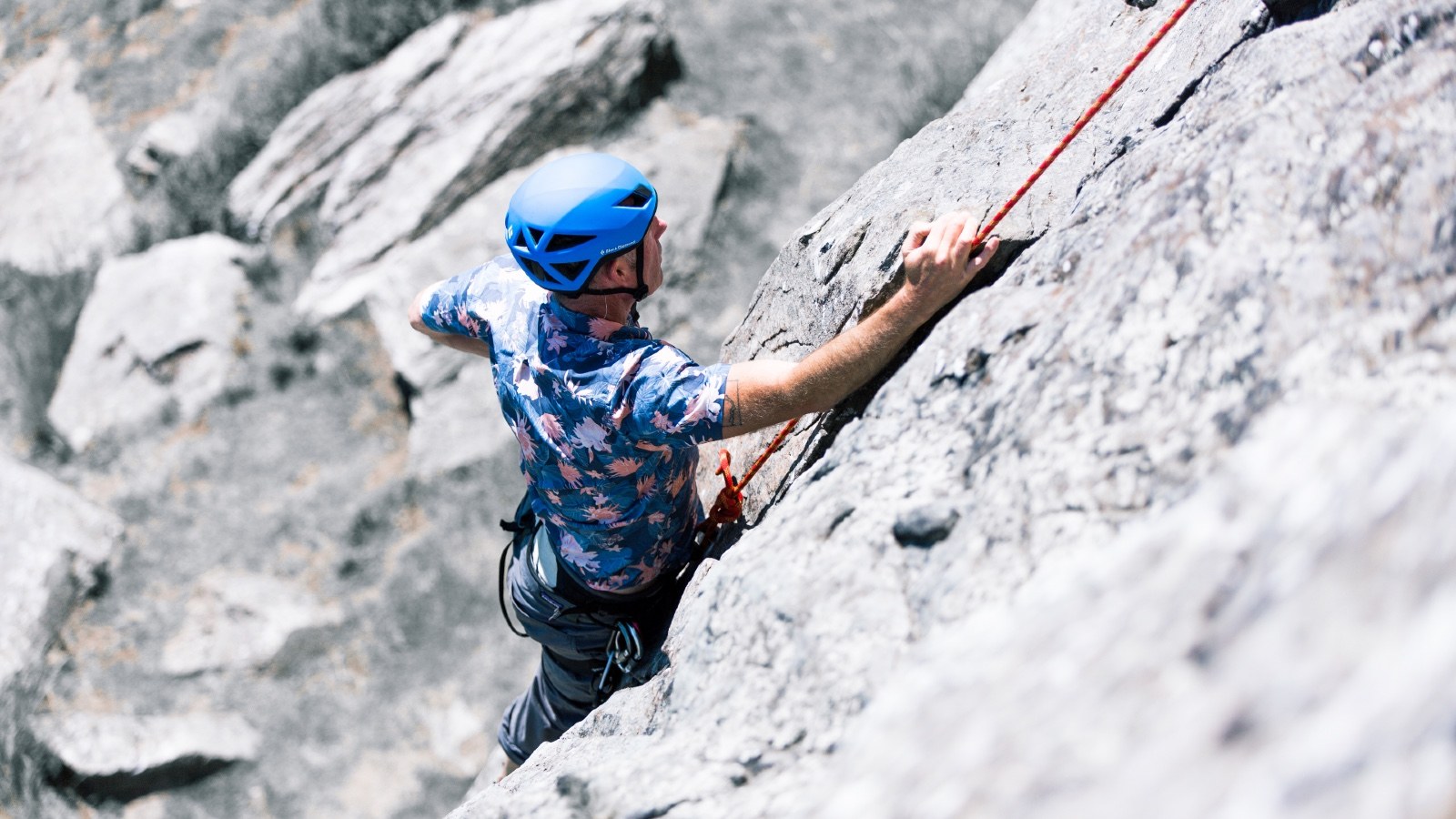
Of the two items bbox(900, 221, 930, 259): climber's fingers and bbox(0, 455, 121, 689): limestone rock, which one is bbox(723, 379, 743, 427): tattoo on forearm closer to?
bbox(900, 221, 930, 259): climber's fingers

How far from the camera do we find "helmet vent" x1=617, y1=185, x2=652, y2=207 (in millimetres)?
2773

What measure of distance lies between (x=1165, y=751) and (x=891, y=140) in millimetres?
8533

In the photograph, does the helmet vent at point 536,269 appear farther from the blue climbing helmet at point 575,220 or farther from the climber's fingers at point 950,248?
the climber's fingers at point 950,248

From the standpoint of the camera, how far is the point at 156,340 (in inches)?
352

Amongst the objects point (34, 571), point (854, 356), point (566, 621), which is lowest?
point (34, 571)

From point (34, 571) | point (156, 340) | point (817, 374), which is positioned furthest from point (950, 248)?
point (156, 340)

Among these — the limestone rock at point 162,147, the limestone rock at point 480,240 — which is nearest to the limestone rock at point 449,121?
the limestone rock at point 480,240

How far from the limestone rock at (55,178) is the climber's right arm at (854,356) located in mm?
9947

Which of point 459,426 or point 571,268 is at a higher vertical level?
point 571,268

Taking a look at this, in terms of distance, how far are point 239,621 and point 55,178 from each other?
642 centimetres

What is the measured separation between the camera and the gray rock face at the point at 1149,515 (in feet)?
4.24

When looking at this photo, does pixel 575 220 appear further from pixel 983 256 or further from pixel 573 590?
pixel 573 590

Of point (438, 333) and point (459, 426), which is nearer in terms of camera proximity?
point (438, 333)

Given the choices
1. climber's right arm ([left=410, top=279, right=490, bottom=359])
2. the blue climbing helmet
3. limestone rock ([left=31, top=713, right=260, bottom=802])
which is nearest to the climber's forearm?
the blue climbing helmet
